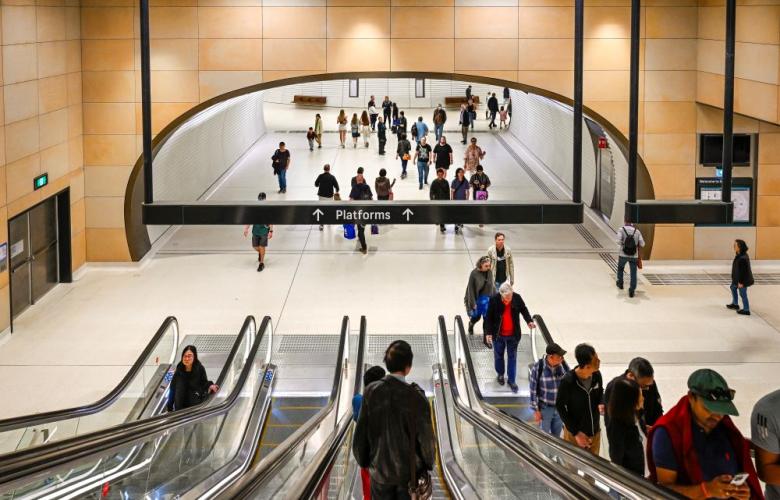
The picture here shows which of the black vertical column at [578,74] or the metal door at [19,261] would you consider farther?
the metal door at [19,261]

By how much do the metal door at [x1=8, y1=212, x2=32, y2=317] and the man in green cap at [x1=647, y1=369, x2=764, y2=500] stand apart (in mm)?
12869

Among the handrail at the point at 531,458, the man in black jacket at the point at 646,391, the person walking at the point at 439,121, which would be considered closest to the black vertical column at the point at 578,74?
the man in black jacket at the point at 646,391

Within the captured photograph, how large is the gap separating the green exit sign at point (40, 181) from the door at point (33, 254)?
39 cm

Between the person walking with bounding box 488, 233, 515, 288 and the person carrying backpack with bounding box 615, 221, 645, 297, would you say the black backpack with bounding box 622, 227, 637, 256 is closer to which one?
the person carrying backpack with bounding box 615, 221, 645, 297

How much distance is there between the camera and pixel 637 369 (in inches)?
309

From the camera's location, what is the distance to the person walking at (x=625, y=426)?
277 inches

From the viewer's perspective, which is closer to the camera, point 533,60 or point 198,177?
point 533,60

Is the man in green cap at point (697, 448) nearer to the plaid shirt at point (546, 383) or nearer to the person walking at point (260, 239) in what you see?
the plaid shirt at point (546, 383)

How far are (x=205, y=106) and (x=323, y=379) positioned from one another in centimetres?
695

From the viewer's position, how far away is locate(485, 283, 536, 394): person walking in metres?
12.2

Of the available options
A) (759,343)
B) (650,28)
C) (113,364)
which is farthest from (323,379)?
(650,28)

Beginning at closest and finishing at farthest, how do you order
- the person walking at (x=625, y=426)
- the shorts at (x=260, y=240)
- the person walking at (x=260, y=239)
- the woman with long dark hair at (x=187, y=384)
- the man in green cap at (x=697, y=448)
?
the man in green cap at (x=697, y=448) → the person walking at (x=625, y=426) → the woman with long dark hair at (x=187, y=384) → the person walking at (x=260, y=239) → the shorts at (x=260, y=240)

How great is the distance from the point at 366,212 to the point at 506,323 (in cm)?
235

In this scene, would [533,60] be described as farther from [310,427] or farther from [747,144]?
[310,427]
